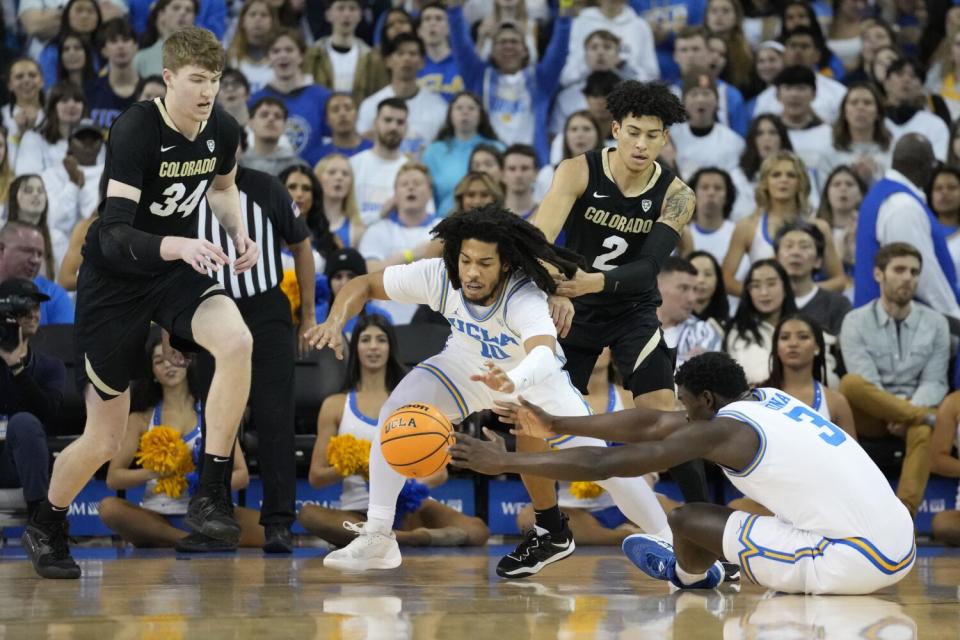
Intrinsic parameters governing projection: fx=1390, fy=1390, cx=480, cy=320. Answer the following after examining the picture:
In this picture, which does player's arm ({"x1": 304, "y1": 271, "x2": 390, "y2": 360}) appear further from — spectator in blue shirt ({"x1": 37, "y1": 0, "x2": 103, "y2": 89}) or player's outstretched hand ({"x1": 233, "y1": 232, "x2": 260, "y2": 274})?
spectator in blue shirt ({"x1": 37, "y1": 0, "x2": 103, "y2": 89})

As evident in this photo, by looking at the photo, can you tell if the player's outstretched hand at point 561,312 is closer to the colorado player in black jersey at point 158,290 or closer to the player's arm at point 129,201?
the colorado player in black jersey at point 158,290

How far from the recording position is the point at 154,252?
5504 mm

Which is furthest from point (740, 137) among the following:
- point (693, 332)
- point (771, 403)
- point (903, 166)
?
point (771, 403)

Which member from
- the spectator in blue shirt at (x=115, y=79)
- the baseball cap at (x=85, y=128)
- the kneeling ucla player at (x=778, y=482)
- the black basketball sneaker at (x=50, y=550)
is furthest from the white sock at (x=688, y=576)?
the spectator in blue shirt at (x=115, y=79)

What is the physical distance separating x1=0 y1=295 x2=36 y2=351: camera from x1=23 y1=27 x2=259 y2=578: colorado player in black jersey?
151 centimetres

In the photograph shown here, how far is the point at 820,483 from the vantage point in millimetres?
5113

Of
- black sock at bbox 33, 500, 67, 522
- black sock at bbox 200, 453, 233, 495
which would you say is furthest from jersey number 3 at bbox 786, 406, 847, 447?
black sock at bbox 33, 500, 67, 522

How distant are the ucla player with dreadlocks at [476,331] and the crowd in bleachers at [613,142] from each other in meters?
1.96

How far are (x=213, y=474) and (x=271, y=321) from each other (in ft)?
4.26

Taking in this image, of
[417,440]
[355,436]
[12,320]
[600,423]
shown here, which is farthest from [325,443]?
[600,423]

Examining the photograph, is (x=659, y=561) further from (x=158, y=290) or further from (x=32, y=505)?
(x=32, y=505)

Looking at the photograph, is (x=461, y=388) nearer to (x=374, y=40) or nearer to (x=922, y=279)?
(x=922, y=279)

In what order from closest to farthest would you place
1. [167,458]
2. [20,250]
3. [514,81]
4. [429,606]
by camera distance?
[429,606]
[167,458]
[20,250]
[514,81]

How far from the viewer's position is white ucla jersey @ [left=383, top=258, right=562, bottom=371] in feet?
18.4
